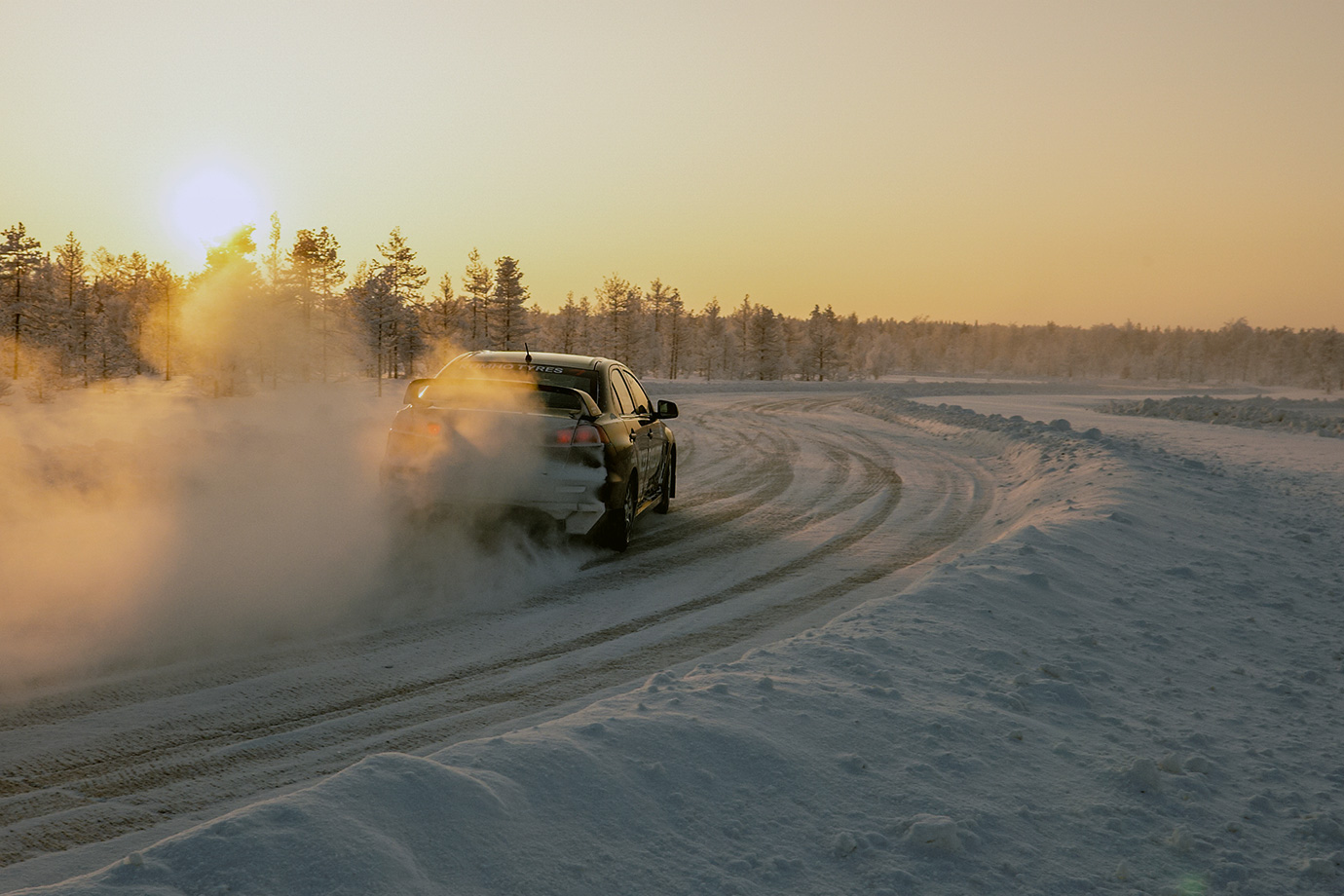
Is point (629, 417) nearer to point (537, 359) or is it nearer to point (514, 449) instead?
point (537, 359)

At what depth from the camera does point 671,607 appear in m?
6.76

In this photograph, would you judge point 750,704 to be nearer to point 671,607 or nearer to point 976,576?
point 671,607

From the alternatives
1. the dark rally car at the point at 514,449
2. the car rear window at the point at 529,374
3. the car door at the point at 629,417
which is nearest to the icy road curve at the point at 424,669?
the dark rally car at the point at 514,449

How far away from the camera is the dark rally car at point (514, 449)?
756cm

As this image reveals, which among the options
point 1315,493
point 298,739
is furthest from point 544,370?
point 1315,493

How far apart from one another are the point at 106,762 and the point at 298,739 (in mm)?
774

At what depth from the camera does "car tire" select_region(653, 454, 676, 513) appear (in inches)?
420

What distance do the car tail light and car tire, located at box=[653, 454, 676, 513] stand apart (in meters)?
2.68

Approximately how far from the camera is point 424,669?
525 centimetres

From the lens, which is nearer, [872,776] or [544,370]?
[872,776]

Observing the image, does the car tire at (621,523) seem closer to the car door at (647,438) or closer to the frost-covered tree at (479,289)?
the car door at (647,438)

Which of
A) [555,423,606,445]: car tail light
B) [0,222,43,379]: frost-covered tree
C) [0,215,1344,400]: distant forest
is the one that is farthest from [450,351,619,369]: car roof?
[0,222,43,379]: frost-covered tree

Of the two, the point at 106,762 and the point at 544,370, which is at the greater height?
the point at 544,370

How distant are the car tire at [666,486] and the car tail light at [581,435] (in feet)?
8.79
